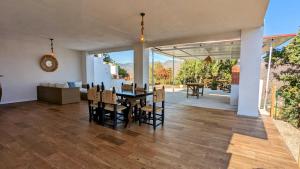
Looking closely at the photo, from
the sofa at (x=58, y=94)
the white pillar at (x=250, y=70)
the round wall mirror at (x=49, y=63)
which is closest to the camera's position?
the white pillar at (x=250, y=70)

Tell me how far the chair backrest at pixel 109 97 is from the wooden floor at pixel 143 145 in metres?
0.60

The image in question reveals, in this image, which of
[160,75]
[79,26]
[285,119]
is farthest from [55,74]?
[285,119]

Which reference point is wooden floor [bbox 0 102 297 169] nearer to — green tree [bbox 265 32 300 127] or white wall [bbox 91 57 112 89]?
green tree [bbox 265 32 300 127]

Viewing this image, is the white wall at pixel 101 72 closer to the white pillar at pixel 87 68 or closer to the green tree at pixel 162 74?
the white pillar at pixel 87 68

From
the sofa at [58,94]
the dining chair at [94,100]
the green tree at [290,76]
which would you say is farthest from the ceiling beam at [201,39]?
the sofa at [58,94]

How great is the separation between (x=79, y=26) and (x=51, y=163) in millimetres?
3384

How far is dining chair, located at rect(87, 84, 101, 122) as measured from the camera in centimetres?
346

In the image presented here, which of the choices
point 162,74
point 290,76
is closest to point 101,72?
point 162,74

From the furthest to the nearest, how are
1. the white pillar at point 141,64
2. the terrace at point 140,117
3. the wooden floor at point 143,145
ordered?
the white pillar at point 141,64 < the terrace at point 140,117 < the wooden floor at point 143,145

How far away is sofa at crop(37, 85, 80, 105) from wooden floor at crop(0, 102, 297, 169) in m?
1.77

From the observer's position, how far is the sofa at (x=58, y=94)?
5504 mm

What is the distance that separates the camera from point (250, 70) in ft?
13.4

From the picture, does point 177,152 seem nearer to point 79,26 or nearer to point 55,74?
point 79,26

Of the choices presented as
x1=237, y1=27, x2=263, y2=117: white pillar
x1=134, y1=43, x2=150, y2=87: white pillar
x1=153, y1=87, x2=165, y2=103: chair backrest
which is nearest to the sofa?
x1=134, y1=43, x2=150, y2=87: white pillar
